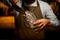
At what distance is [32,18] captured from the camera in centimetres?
73

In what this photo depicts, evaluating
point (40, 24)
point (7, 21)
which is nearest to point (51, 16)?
point (40, 24)

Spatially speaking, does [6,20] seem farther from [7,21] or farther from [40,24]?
[40,24]

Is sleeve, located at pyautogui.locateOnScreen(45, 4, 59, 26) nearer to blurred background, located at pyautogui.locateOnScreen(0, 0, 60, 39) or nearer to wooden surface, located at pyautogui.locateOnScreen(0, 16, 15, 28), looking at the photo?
blurred background, located at pyautogui.locateOnScreen(0, 0, 60, 39)

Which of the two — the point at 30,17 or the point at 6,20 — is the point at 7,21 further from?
the point at 30,17

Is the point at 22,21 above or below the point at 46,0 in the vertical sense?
below

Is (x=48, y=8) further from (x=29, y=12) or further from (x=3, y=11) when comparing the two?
(x=3, y=11)

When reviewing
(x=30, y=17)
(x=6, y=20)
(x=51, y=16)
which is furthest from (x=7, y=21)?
(x=51, y=16)

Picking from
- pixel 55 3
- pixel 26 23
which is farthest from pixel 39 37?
pixel 55 3

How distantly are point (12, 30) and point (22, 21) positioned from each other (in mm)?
83

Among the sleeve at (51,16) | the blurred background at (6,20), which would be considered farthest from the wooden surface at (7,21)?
the sleeve at (51,16)

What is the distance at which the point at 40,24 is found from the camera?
2.42 feet

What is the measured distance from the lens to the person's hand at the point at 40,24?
0.73 metres

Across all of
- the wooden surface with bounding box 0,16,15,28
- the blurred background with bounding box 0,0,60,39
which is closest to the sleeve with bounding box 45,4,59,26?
the blurred background with bounding box 0,0,60,39

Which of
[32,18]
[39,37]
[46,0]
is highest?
[46,0]
